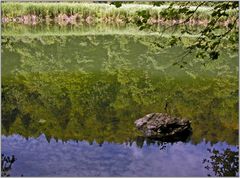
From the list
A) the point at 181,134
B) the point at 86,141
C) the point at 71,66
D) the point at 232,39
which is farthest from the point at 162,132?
the point at 71,66

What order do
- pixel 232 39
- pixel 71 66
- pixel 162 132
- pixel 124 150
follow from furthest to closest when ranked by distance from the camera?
1. pixel 71 66
2. pixel 162 132
3. pixel 124 150
4. pixel 232 39

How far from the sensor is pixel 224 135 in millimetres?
10742

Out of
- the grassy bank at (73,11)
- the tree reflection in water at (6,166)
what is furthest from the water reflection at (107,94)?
the grassy bank at (73,11)

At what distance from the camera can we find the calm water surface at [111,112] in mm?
8672

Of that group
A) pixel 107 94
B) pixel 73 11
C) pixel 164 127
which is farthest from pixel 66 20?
pixel 164 127

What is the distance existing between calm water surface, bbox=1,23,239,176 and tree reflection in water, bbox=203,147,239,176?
2 cm

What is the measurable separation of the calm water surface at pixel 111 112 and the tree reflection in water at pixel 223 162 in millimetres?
17

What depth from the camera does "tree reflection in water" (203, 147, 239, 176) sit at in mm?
7348

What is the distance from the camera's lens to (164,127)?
33.6 feet

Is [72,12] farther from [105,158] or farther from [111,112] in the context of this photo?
[105,158]

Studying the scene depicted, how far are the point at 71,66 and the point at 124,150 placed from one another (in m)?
11.9

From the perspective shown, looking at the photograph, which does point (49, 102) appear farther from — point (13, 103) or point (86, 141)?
point (86, 141)

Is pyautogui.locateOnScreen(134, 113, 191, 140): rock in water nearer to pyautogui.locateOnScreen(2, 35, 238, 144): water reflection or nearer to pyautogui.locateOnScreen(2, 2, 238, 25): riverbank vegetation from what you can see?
pyautogui.locateOnScreen(2, 35, 238, 144): water reflection

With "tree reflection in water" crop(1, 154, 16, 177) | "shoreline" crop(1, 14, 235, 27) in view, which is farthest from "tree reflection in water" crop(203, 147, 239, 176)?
"shoreline" crop(1, 14, 235, 27)
